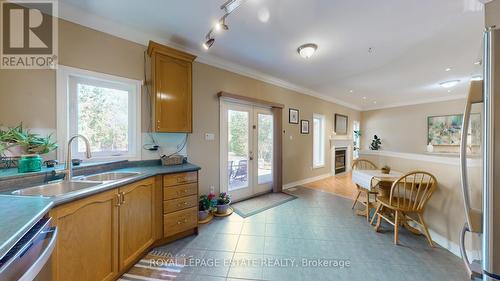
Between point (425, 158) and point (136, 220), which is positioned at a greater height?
point (425, 158)

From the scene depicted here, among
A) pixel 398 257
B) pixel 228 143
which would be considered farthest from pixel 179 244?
pixel 398 257

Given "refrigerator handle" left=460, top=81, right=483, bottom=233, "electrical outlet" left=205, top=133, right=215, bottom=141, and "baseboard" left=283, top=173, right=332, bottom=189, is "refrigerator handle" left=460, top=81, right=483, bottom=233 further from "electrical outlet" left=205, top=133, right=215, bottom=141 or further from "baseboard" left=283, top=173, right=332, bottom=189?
"baseboard" left=283, top=173, right=332, bottom=189

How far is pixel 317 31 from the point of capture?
89.4 inches

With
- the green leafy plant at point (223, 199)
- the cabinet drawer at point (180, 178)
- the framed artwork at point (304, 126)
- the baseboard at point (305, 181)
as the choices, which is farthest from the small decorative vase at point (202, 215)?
the framed artwork at point (304, 126)

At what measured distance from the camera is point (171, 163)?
2471 mm

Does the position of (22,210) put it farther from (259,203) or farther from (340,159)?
(340,159)

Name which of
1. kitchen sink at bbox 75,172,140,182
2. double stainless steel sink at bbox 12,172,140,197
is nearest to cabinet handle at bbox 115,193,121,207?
double stainless steel sink at bbox 12,172,140,197

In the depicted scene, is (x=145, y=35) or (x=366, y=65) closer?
(x=145, y=35)

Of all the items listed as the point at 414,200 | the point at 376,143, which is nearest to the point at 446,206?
the point at 414,200

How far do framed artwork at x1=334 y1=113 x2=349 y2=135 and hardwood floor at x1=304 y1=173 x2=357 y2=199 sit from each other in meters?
1.67

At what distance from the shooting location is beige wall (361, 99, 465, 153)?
19.1ft

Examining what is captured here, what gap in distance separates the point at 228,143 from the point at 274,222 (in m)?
1.51

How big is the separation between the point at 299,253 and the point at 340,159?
Answer: 5059mm

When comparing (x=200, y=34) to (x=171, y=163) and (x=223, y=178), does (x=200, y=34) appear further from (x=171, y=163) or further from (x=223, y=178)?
(x=223, y=178)
